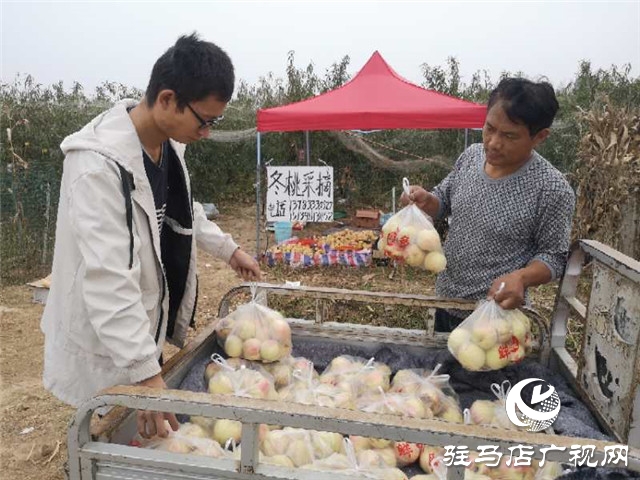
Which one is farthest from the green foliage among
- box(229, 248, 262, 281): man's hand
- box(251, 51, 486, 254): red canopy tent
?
box(229, 248, 262, 281): man's hand

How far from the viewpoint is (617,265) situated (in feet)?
5.31

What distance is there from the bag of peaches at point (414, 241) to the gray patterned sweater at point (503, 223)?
116mm

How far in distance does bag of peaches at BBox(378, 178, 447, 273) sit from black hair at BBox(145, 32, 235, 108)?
97 cm

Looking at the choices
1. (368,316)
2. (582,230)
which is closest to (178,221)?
(368,316)

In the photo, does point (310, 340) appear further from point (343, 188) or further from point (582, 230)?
point (343, 188)

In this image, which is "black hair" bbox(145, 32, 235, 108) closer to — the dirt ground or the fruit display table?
the dirt ground

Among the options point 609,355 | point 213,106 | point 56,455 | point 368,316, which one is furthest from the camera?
point 368,316

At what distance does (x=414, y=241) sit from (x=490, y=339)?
54 cm

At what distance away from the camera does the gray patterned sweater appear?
2004mm

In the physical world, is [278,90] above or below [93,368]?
above

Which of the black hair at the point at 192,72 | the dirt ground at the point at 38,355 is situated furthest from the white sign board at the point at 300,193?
the black hair at the point at 192,72

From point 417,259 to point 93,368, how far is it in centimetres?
125

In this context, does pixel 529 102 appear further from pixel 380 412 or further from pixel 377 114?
pixel 377 114

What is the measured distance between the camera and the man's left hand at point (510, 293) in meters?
1.83
